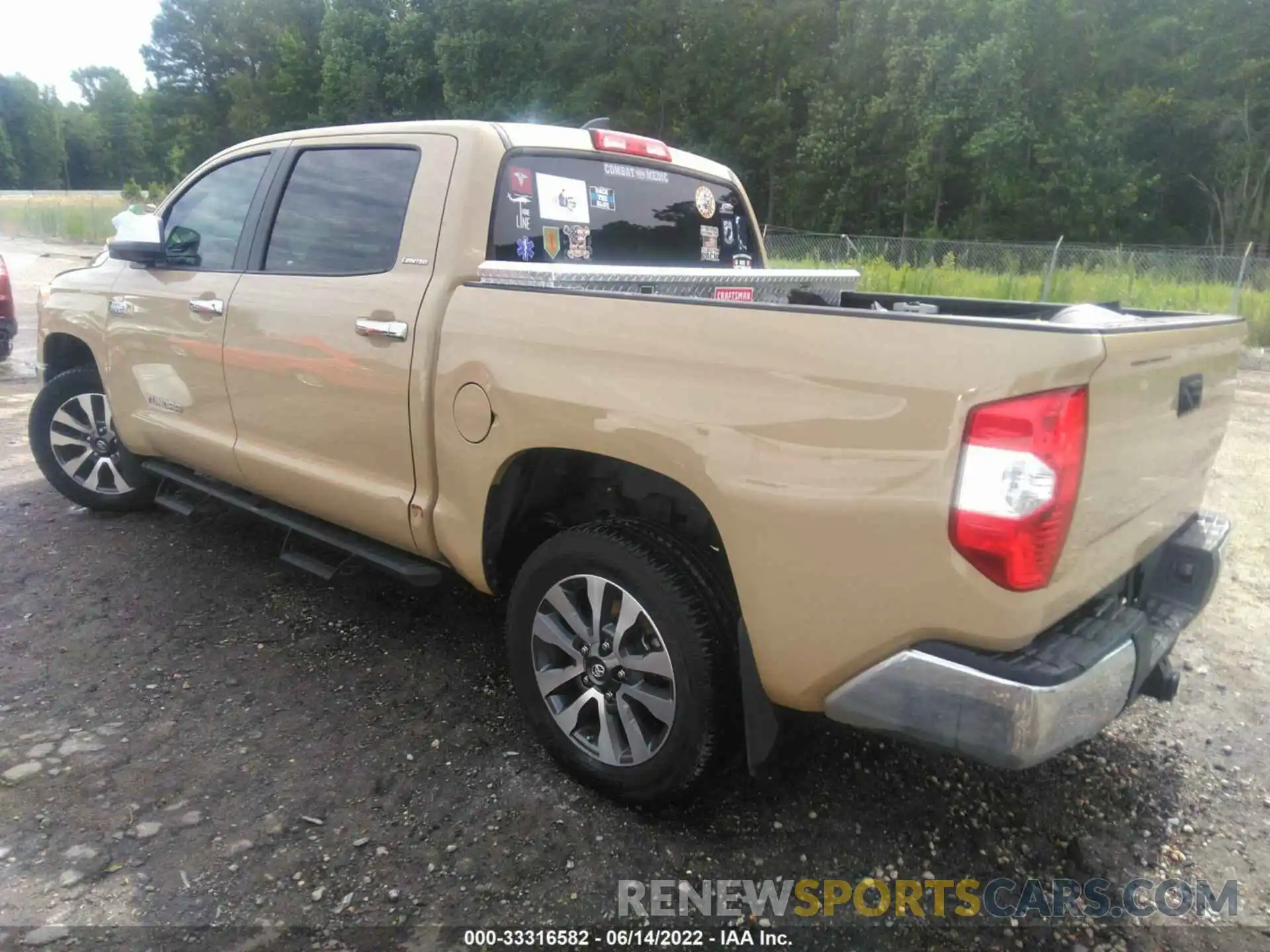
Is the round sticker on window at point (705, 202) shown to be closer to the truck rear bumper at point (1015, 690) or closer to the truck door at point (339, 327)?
the truck door at point (339, 327)

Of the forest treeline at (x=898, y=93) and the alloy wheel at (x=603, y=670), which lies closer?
the alloy wheel at (x=603, y=670)

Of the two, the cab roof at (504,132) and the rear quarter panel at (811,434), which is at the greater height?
the cab roof at (504,132)

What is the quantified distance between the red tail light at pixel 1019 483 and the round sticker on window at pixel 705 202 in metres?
2.28

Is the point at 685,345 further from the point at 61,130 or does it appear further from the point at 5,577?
the point at 61,130

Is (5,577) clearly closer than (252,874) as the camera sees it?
No

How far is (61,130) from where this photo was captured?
309 feet

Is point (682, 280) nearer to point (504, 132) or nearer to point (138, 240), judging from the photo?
point (504, 132)

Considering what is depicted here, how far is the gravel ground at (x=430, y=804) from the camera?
2170 millimetres

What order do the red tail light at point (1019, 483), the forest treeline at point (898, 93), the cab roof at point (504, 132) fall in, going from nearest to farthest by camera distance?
the red tail light at point (1019, 483) < the cab roof at point (504, 132) < the forest treeline at point (898, 93)

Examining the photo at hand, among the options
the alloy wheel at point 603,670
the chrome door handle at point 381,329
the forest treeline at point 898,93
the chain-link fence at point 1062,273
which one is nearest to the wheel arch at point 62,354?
the chrome door handle at point 381,329

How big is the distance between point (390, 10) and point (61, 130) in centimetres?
6099

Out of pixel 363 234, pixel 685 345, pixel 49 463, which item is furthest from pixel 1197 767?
pixel 49 463

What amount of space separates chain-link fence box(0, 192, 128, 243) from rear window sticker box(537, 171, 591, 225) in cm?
2802

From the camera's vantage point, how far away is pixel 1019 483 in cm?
171
